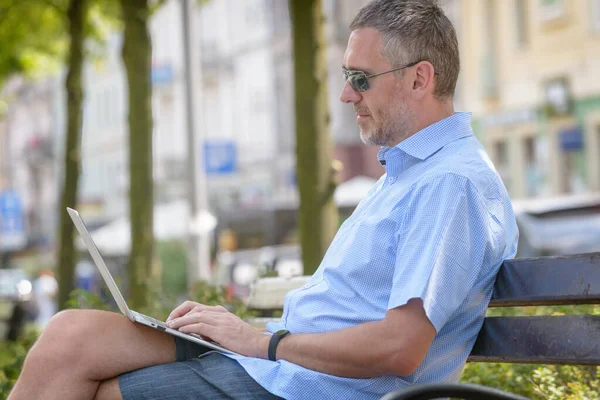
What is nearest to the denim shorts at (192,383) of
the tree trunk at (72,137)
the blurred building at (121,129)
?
the tree trunk at (72,137)

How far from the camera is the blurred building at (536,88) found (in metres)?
27.3

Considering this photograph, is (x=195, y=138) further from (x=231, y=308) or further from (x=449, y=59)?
(x=449, y=59)

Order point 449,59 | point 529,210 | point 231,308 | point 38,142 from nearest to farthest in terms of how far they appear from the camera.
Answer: point 449,59 → point 231,308 → point 529,210 → point 38,142

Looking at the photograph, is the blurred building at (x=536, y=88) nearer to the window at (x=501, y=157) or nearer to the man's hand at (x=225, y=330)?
the window at (x=501, y=157)

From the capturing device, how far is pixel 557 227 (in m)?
13.8

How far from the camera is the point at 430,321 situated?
298cm

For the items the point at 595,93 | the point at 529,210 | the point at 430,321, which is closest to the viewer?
the point at 430,321

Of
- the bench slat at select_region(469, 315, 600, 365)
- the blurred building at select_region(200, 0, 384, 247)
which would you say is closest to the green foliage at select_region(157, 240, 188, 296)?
the blurred building at select_region(200, 0, 384, 247)

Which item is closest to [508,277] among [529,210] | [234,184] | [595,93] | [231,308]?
[231,308]

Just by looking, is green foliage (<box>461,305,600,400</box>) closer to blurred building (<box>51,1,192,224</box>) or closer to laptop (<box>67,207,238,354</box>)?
laptop (<box>67,207,238,354</box>)

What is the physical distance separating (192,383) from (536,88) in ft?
88.7

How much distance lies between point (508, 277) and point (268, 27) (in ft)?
131

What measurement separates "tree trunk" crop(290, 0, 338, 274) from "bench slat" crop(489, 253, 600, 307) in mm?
4697

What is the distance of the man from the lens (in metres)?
3.03
